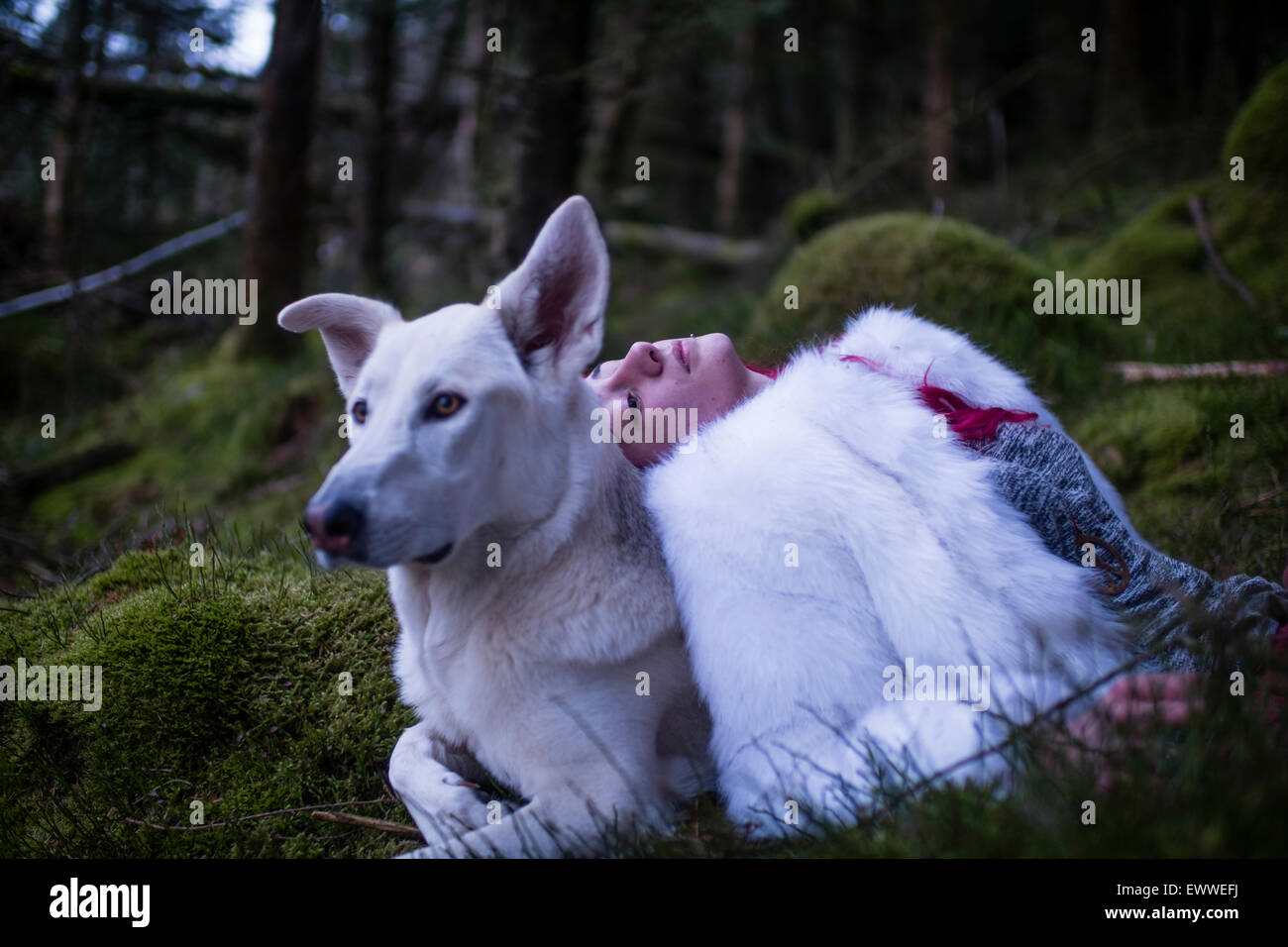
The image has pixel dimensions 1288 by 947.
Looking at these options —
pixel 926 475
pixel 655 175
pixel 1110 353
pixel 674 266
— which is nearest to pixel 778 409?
pixel 926 475

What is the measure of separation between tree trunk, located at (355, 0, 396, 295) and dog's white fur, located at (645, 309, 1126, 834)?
877 cm

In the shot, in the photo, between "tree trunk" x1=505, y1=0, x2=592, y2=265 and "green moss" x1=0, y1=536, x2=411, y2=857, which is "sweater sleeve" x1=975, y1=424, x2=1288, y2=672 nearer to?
"green moss" x1=0, y1=536, x2=411, y2=857

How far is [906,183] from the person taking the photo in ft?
47.0

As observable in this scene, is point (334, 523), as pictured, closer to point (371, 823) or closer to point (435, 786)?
point (435, 786)

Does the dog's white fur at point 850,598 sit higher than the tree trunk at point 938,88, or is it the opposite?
the tree trunk at point 938,88

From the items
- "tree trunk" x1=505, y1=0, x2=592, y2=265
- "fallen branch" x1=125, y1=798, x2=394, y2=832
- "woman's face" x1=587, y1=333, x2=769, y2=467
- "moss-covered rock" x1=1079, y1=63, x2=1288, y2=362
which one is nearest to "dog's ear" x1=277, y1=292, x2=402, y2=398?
"woman's face" x1=587, y1=333, x2=769, y2=467

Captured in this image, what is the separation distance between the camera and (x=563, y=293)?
2.70m

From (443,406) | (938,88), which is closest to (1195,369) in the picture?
(443,406)

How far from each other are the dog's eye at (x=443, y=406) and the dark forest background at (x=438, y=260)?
1.37 m

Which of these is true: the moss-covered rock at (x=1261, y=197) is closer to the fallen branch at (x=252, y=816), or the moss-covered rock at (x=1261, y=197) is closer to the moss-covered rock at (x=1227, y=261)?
the moss-covered rock at (x=1227, y=261)

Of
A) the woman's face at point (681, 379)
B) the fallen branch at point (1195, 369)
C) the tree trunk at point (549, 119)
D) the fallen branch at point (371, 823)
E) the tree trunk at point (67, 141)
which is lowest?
the fallen branch at point (371, 823)

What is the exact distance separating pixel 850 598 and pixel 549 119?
5.37m

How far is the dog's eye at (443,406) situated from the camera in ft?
7.82

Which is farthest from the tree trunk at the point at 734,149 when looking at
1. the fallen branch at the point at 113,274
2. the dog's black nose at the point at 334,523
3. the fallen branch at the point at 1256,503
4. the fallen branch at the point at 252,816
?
the dog's black nose at the point at 334,523
